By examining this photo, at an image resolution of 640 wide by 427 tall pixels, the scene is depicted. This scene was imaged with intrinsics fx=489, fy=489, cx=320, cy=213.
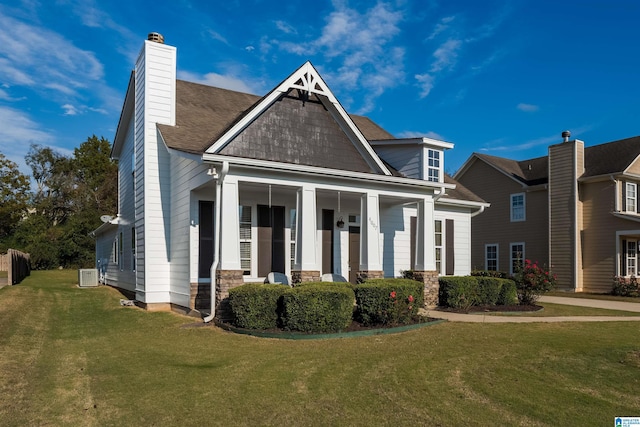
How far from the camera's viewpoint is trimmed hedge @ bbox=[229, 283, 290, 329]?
9.95 metres

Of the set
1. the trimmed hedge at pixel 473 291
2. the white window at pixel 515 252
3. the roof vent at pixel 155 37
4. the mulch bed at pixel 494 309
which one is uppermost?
the roof vent at pixel 155 37

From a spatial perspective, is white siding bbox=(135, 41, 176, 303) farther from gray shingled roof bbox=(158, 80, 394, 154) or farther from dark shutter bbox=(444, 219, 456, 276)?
dark shutter bbox=(444, 219, 456, 276)

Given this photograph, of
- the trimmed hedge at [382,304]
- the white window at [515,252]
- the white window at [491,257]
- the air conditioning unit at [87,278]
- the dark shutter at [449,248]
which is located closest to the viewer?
the trimmed hedge at [382,304]

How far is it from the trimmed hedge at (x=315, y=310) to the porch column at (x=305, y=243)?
2.16 metres

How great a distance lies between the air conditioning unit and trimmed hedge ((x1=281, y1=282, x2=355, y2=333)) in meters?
16.5

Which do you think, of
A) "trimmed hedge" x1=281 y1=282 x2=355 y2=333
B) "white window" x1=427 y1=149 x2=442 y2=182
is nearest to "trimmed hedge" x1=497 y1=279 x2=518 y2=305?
"white window" x1=427 y1=149 x2=442 y2=182

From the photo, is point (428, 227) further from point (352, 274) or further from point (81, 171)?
point (81, 171)

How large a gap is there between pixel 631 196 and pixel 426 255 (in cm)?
1529

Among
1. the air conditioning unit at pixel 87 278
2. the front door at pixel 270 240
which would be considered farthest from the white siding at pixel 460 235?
the air conditioning unit at pixel 87 278

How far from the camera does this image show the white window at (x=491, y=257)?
2717 centimetres

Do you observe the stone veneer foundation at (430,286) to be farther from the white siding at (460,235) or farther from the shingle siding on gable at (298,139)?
the white siding at (460,235)

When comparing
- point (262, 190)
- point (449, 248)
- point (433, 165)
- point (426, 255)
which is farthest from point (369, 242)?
point (449, 248)

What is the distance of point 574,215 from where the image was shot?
23.6 meters

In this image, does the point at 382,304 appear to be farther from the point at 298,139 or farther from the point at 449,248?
the point at 449,248
